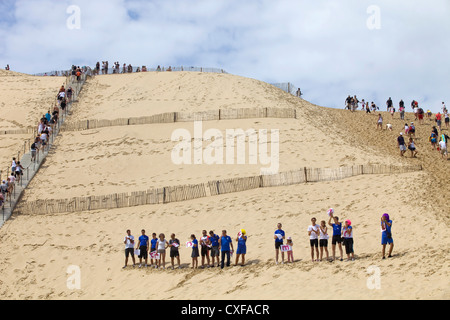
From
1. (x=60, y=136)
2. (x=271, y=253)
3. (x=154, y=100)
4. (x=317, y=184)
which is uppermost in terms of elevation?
(x=154, y=100)

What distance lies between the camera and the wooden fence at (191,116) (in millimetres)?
36812

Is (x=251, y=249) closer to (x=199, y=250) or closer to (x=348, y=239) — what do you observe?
(x=199, y=250)

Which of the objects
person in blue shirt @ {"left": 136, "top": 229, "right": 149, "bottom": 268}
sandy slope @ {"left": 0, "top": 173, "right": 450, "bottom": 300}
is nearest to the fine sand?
sandy slope @ {"left": 0, "top": 173, "right": 450, "bottom": 300}

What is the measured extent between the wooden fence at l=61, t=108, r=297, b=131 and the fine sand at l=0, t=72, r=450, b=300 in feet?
2.10

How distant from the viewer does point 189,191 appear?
27.1 m

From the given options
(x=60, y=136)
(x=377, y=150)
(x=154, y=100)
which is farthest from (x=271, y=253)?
(x=154, y=100)

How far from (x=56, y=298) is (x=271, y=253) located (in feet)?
23.8

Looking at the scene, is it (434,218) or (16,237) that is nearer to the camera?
(434,218)

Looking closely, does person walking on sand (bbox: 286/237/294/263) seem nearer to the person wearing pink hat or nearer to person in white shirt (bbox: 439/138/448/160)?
the person wearing pink hat

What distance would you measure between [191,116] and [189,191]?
1122 centimetres

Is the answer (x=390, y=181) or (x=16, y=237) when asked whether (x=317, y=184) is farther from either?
(x=16, y=237)

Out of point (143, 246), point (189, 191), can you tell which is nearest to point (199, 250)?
point (143, 246)

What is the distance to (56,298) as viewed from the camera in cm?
1927

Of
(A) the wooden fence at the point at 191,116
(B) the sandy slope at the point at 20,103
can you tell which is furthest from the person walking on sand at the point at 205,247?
(A) the wooden fence at the point at 191,116
